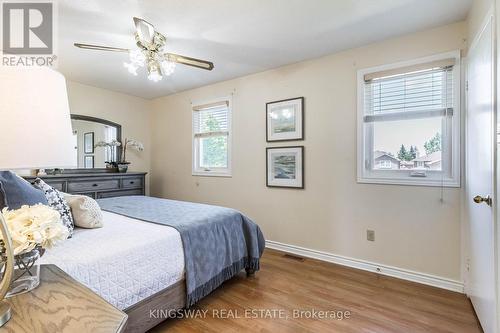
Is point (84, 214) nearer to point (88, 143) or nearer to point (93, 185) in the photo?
point (93, 185)

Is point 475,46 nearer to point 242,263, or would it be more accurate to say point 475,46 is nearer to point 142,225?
point 242,263

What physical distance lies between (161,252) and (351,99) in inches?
94.9

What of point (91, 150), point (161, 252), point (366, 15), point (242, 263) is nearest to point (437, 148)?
point (366, 15)

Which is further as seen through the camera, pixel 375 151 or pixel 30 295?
pixel 375 151

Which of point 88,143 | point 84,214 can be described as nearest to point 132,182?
point 88,143

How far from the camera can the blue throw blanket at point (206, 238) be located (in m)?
1.86

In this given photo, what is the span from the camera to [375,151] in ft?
8.57

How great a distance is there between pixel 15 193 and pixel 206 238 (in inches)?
47.7

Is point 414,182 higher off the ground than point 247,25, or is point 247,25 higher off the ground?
point 247,25

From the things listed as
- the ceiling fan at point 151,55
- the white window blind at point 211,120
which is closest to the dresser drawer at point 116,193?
the white window blind at point 211,120

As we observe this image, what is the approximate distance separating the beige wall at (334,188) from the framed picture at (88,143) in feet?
5.46

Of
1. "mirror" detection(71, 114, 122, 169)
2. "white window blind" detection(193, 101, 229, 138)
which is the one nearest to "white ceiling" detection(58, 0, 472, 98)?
"white window blind" detection(193, 101, 229, 138)

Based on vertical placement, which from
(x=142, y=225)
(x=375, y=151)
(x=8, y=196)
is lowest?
(x=142, y=225)

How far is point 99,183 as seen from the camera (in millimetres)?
3541
